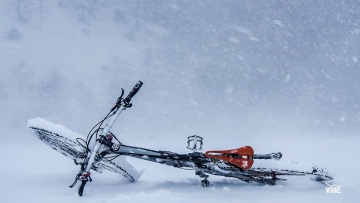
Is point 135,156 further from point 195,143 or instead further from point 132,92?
point 132,92

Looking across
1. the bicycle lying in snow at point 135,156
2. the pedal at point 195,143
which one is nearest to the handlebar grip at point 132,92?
the bicycle lying in snow at point 135,156

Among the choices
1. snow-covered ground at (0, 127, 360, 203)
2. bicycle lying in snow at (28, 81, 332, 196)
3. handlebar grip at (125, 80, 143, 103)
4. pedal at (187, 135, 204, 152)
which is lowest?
snow-covered ground at (0, 127, 360, 203)

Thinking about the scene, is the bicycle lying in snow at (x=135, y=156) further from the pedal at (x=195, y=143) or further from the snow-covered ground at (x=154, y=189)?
the snow-covered ground at (x=154, y=189)

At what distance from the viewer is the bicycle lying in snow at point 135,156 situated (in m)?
5.71

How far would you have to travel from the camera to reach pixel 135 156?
20.3 feet

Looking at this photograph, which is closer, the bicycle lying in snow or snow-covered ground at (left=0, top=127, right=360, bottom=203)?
snow-covered ground at (left=0, top=127, right=360, bottom=203)

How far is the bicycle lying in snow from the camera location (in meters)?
5.71

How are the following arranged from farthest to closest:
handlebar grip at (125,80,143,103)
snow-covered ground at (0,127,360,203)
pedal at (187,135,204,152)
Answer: pedal at (187,135,204,152)
handlebar grip at (125,80,143,103)
snow-covered ground at (0,127,360,203)

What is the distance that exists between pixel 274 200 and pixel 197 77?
3530 inches

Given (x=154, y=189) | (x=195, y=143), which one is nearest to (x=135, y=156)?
(x=154, y=189)

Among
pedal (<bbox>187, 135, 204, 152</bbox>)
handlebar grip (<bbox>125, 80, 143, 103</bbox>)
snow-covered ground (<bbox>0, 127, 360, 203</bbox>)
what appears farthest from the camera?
pedal (<bbox>187, 135, 204, 152</bbox>)

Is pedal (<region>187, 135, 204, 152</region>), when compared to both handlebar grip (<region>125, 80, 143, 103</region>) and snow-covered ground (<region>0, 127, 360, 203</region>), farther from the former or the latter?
handlebar grip (<region>125, 80, 143, 103</region>)

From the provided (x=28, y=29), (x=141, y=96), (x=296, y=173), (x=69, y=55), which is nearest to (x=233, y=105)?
(x=141, y=96)

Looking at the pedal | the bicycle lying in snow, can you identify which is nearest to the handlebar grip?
the bicycle lying in snow
